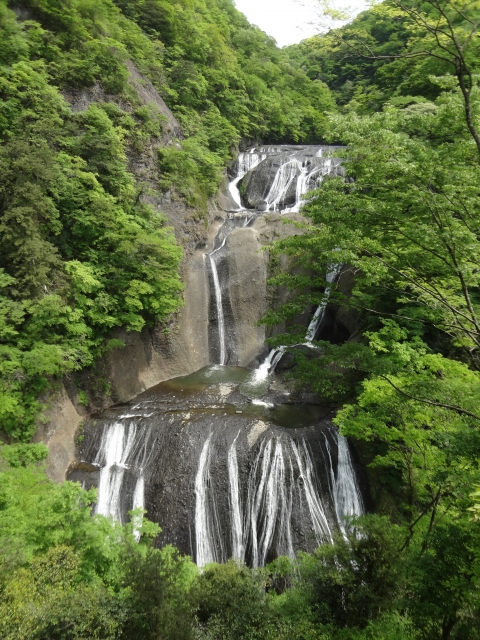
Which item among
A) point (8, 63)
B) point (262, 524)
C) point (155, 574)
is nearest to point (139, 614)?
point (155, 574)

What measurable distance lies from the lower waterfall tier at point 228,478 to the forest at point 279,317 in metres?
0.89

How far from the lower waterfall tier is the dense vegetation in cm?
283

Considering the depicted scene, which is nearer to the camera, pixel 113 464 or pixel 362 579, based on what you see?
pixel 362 579

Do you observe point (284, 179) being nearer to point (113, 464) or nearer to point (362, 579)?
point (113, 464)

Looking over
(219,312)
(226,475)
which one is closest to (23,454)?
(226,475)

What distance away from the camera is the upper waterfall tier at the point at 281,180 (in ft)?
75.9

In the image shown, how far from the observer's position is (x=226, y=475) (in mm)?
9930

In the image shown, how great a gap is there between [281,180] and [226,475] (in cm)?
2047

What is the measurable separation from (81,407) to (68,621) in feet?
28.4

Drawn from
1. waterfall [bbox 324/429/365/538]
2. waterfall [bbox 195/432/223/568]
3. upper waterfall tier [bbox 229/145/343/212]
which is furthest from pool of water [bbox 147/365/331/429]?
upper waterfall tier [bbox 229/145/343/212]

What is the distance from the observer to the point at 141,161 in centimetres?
1761

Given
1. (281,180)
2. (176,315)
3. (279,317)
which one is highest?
(281,180)

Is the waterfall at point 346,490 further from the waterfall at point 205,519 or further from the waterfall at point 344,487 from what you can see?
the waterfall at point 205,519

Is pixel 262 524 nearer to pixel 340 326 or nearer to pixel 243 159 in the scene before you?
Answer: pixel 340 326
